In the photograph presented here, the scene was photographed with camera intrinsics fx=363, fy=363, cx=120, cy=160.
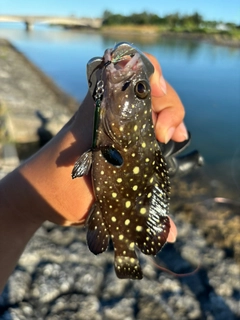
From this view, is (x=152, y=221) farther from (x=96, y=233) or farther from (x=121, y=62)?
(x=121, y=62)

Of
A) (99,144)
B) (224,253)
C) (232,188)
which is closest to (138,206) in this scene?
(99,144)

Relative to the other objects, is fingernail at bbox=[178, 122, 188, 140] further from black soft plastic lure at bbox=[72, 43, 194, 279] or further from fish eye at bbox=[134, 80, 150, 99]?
fish eye at bbox=[134, 80, 150, 99]

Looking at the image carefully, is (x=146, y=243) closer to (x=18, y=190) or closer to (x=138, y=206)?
(x=138, y=206)

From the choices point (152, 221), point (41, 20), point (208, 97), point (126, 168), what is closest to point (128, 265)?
point (152, 221)

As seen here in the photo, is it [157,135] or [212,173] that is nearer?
[157,135]

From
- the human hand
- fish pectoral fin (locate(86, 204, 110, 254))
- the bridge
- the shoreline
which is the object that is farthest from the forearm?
the bridge

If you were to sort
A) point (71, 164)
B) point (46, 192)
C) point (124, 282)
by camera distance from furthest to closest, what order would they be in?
point (124, 282) → point (46, 192) → point (71, 164)

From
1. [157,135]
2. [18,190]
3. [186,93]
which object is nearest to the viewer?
[157,135]
